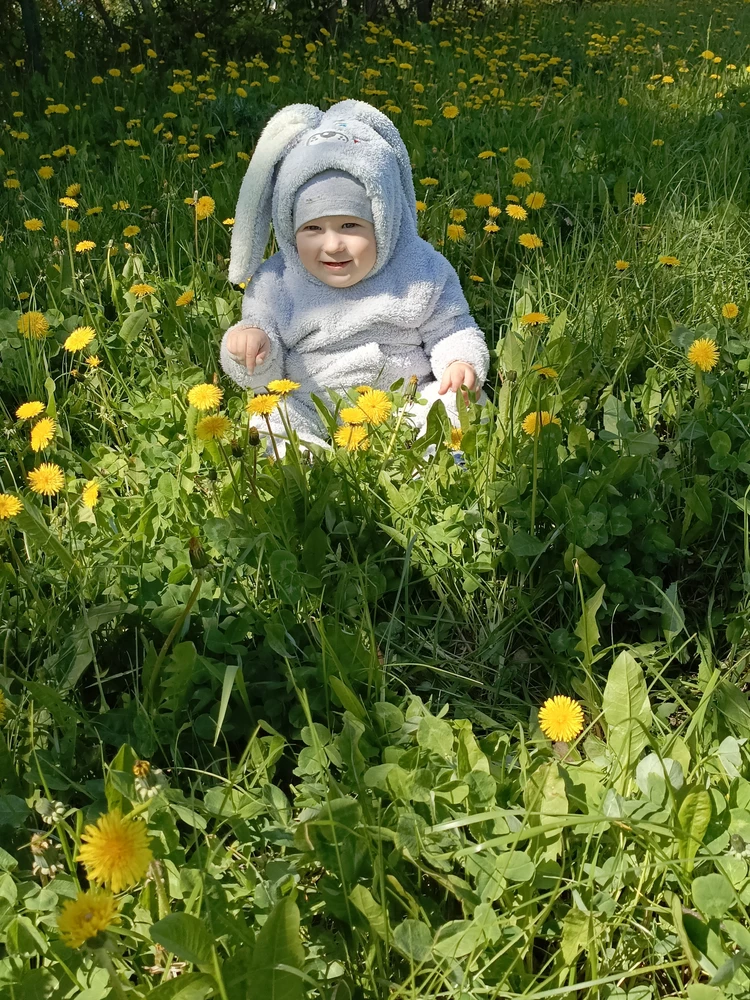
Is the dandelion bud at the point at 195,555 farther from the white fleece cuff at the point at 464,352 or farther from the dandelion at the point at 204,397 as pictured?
the white fleece cuff at the point at 464,352

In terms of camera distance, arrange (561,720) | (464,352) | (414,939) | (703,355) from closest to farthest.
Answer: (414,939)
(561,720)
(703,355)
(464,352)

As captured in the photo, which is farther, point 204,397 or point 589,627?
point 204,397

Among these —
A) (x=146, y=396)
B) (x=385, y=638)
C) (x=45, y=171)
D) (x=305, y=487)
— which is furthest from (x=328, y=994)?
(x=45, y=171)

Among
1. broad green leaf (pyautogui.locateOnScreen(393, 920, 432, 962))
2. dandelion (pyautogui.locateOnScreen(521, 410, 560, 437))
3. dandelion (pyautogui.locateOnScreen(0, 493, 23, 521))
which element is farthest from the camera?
dandelion (pyautogui.locateOnScreen(521, 410, 560, 437))

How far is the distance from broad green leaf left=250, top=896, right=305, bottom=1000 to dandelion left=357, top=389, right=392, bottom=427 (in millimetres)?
1131

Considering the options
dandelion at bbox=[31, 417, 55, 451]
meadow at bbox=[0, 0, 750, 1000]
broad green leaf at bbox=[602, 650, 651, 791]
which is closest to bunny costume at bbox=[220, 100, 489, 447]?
meadow at bbox=[0, 0, 750, 1000]

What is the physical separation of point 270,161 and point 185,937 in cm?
187

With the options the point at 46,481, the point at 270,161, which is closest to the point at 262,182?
the point at 270,161

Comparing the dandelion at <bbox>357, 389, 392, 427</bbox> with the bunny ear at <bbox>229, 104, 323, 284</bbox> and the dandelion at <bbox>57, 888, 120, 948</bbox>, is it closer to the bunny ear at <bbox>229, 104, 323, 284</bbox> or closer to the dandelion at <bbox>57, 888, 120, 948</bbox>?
the bunny ear at <bbox>229, 104, 323, 284</bbox>

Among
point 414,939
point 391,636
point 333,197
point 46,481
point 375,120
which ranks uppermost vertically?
point 375,120

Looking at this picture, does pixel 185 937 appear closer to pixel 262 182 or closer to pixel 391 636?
pixel 391 636

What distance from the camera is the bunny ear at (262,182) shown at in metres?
2.21

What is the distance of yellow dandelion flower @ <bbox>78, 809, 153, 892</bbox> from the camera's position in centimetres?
89

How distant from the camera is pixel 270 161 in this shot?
7.24 ft
